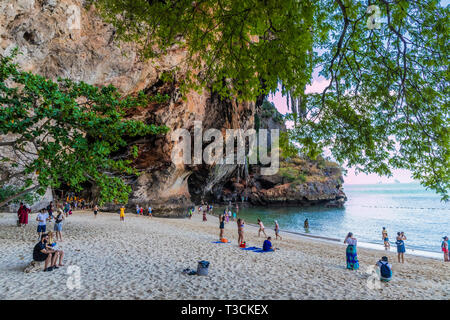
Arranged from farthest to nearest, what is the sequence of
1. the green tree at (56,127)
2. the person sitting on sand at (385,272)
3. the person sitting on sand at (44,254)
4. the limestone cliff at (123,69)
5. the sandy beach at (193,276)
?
the limestone cliff at (123,69) < the person sitting on sand at (385,272) < the green tree at (56,127) < the person sitting on sand at (44,254) < the sandy beach at (193,276)

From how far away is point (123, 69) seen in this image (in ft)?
48.8

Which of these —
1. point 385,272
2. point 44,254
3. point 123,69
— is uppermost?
point 123,69

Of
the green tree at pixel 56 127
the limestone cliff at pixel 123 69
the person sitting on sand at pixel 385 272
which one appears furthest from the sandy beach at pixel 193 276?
the limestone cliff at pixel 123 69

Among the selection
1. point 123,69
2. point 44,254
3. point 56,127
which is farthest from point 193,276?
point 123,69

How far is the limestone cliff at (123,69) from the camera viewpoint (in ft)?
32.8

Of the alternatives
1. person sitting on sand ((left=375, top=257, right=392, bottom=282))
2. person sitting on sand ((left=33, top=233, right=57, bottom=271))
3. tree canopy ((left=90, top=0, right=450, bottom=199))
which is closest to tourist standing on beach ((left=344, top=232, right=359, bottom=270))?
person sitting on sand ((left=375, top=257, right=392, bottom=282))

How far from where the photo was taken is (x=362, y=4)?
3570 millimetres

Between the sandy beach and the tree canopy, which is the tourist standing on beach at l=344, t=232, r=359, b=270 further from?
the tree canopy

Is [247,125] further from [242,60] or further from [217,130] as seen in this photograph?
[242,60]

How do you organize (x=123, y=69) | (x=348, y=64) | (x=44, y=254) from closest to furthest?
(x=348, y=64)
(x=44, y=254)
(x=123, y=69)

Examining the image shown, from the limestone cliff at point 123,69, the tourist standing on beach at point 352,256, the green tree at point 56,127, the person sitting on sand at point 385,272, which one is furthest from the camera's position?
the limestone cliff at point 123,69

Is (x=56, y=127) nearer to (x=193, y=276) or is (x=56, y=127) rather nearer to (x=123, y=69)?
(x=193, y=276)

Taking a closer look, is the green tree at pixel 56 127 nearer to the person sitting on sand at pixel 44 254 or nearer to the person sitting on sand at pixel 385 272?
the person sitting on sand at pixel 44 254
